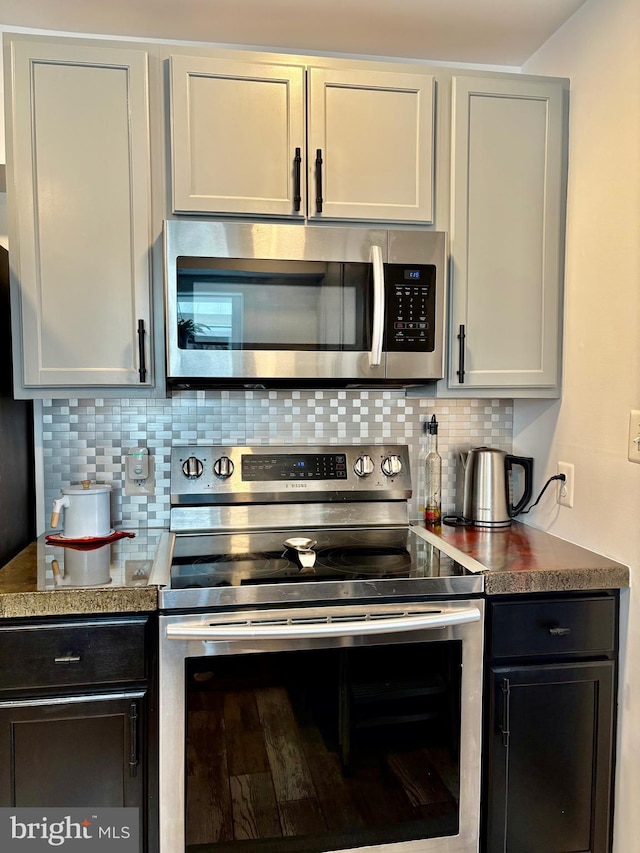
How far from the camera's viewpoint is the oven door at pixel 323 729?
1.38m

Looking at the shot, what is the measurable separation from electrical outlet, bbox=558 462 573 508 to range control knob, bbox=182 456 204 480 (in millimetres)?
1110

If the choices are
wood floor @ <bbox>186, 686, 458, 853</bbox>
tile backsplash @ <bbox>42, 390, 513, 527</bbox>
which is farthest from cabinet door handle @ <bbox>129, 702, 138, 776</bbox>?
tile backsplash @ <bbox>42, 390, 513, 527</bbox>

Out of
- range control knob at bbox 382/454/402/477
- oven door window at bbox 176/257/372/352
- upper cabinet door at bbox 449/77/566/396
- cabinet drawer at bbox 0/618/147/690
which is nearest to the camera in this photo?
cabinet drawer at bbox 0/618/147/690

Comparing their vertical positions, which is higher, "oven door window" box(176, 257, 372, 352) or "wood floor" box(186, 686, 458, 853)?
"oven door window" box(176, 257, 372, 352)

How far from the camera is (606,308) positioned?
63.6 inches

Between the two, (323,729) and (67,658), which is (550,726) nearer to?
(323,729)

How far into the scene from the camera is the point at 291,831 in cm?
145

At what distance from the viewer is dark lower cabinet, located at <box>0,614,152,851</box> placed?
4.39 feet

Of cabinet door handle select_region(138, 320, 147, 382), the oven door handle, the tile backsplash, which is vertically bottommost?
the oven door handle

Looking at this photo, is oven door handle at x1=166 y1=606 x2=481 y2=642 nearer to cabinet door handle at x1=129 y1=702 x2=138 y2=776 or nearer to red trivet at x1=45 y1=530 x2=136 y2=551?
cabinet door handle at x1=129 y1=702 x2=138 y2=776

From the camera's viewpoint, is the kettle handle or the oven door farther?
the kettle handle

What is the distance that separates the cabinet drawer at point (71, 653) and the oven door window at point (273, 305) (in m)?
0.73

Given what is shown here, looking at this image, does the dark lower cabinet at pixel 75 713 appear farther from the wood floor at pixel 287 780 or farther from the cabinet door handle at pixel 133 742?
the wood floor at pixel 287 780

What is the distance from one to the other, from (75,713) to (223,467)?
0.80 meters
